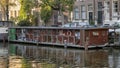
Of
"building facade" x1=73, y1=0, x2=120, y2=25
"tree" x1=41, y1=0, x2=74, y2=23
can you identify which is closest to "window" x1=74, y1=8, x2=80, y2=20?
"building facade" x1=73, y1=0, x2=120, y2=25

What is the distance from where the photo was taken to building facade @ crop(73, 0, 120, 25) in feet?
251

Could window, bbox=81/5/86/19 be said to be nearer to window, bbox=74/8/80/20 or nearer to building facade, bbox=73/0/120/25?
building facade, bbox=73/0/120/25

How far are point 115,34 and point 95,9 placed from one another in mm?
25249

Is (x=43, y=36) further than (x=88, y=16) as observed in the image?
No

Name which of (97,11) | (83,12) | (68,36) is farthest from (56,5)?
(68,36)

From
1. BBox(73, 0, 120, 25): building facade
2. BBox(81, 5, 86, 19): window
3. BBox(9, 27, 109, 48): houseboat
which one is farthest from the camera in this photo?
BBox(81, 5, 86, 19): window

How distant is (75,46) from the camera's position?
54.8 meters

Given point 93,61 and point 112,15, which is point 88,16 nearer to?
point 112,15

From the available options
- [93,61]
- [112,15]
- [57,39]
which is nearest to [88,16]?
[112,15]

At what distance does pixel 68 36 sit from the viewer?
187 feet

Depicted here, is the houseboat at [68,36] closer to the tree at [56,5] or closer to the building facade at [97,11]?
the tree at [56,5]

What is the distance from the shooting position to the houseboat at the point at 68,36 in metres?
54.1

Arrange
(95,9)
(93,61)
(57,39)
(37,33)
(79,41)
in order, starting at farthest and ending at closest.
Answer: (95,9) → (37,33) → (57,39) → (79,41) → (93,61)

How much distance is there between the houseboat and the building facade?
50.9ft
